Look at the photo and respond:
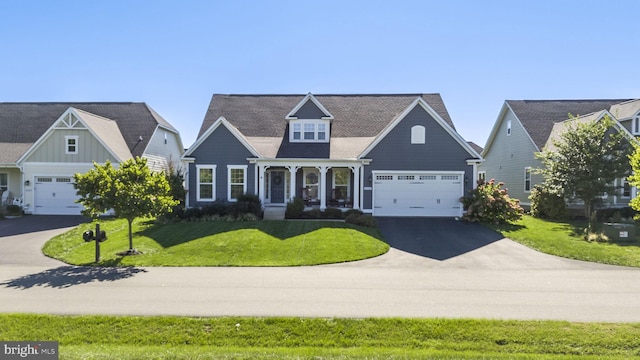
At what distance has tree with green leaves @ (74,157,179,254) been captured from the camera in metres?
12.2

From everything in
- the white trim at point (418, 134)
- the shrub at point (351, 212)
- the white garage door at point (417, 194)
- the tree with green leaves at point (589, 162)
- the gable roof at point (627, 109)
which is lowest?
the shrub at point (351, 212)

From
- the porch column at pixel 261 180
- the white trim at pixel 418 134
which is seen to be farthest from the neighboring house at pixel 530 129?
the porch column at pixel 261 180

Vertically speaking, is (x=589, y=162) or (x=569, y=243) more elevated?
(x=589, y=162)

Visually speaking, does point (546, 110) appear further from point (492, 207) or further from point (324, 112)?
point (324, 112)

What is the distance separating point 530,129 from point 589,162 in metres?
7.51

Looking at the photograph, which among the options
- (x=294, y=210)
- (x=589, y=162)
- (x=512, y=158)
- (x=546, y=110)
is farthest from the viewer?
(x=512, y=158)

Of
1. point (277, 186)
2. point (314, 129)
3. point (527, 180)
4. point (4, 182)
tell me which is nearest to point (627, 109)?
point (527, 180)

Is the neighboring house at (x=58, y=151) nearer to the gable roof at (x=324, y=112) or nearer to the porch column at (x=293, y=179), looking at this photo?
the gable roof at (x=324, y=112)

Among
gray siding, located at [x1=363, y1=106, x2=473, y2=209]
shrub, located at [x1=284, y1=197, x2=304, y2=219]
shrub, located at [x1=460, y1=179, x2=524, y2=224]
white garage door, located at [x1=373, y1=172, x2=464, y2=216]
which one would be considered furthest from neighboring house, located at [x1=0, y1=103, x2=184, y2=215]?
shrub, located at [x1=460, y1=179, x2=524, y2=224]

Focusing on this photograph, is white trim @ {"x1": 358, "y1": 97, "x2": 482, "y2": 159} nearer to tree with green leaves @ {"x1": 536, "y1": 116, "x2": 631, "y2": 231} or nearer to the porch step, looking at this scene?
tree with green leaves @ {"x1": 536, "y1": 116, "x2": 631, "y2": 231}

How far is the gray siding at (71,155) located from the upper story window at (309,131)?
464 inches

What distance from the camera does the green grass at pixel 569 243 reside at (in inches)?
489

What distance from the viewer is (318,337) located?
639 centimetres

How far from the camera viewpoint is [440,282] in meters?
9.67
